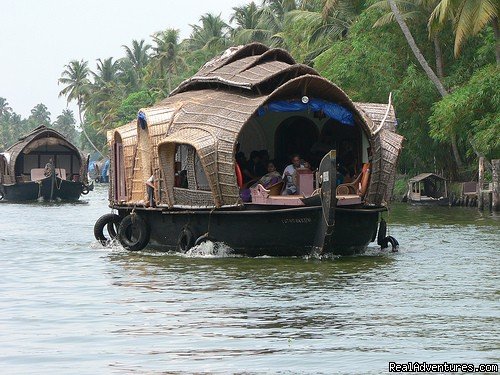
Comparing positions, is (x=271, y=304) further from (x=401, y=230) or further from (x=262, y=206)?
(x=401, y=230)

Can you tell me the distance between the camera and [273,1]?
6034 cm

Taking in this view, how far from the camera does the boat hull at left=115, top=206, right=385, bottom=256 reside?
635 inches

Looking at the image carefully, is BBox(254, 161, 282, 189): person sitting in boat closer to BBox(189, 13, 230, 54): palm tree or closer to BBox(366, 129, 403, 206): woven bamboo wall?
BBox(366, 129, 403, 206): woven bamboo wall

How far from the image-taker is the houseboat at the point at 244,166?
642 inches

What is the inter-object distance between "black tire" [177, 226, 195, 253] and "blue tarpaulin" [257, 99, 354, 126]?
6.81 ft

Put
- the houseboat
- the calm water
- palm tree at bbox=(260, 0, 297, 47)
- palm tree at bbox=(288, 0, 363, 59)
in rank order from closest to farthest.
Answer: the calm water < the houseboat < palm tree at bbox=(288, 0, 363, 59) < palm tree at bbox=(260, 0, 297, 47)

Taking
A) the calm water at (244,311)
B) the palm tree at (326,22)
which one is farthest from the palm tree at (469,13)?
the palm tree at (326,22)

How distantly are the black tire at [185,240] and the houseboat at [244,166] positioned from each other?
0.07 feet

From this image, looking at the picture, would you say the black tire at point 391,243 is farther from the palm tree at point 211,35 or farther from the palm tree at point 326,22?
the palm tree at point 211,35

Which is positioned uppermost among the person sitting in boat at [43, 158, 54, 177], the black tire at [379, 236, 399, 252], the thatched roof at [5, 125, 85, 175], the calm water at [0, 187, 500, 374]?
the thatched roof at [5, 125, 85, 175]

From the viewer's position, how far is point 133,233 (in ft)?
61.1

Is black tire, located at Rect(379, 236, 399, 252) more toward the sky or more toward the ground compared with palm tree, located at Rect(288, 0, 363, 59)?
more toward the ground

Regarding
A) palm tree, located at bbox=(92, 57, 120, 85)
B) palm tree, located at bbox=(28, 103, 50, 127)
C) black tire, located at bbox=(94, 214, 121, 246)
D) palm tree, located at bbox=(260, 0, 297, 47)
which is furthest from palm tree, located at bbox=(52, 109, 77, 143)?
black tire, located at bbox=(94, 214, 121, 246)

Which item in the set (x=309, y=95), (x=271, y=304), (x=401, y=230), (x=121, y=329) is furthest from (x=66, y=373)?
(x=401, y=230)
